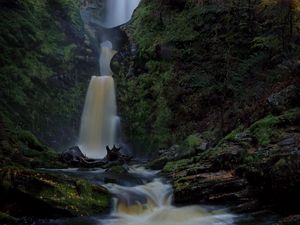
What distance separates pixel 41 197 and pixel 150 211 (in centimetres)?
268

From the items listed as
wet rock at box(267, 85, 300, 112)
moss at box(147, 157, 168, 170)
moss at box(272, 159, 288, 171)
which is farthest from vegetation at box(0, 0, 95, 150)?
moss at box(272, 159, 288, 171)

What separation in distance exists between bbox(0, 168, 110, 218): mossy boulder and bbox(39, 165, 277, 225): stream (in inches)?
12.3

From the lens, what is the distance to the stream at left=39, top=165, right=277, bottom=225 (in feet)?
30.0

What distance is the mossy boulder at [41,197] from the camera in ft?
30.4

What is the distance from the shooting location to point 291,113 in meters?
12.0

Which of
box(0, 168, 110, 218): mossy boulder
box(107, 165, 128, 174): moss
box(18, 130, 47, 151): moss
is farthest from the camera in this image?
box(18, 130, 47, 151): moss

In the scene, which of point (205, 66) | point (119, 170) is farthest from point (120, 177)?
point (205, 66)

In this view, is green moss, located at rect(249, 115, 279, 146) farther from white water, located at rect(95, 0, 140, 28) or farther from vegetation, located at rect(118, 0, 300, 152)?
white water, located at rect(95, 0, 140, 28)

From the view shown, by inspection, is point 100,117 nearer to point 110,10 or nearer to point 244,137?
point 244,137

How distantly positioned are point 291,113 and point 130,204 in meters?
5.33

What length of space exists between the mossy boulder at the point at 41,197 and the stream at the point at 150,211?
12.3 inches

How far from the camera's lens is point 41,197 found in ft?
30.6

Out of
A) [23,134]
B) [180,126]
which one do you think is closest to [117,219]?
[23,134]

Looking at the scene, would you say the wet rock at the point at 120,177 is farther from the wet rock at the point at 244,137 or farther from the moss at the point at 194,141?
the wet rock at the point at 244,137
